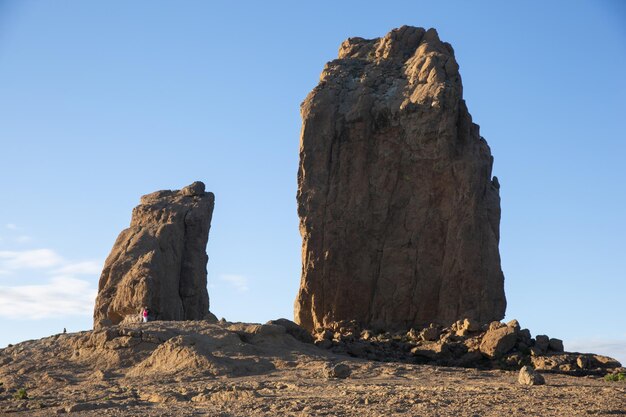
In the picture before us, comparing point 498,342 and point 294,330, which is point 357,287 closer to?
point 294,330

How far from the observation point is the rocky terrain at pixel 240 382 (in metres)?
16.2

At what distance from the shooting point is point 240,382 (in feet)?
65.0

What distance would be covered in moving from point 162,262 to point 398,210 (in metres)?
9.35

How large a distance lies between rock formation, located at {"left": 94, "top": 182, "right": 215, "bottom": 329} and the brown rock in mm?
Answer: 11987

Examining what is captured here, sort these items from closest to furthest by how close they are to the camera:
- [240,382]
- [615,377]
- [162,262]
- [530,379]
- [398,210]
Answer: [530,379], [240,382], [615,377], [398,210], [162,262]

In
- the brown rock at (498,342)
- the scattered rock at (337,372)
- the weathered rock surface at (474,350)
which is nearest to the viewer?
the scattered rock at (337,372)

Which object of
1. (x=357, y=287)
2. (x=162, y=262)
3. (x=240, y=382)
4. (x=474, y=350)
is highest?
(x=162, y=262)

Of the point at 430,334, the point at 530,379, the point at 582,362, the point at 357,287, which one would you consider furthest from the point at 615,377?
the point at 357,287

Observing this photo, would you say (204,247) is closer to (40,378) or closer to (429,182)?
(429,182)

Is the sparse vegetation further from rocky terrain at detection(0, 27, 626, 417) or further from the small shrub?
the small shrub

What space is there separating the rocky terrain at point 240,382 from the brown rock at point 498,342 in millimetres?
2523

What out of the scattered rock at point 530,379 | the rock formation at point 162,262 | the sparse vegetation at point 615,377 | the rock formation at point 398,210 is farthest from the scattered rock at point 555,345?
the rock formation at point 162,262

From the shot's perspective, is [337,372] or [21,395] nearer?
[21,395]

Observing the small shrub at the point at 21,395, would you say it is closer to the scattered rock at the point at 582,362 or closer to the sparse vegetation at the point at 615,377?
the sparse vegetation at the point at 615,377
